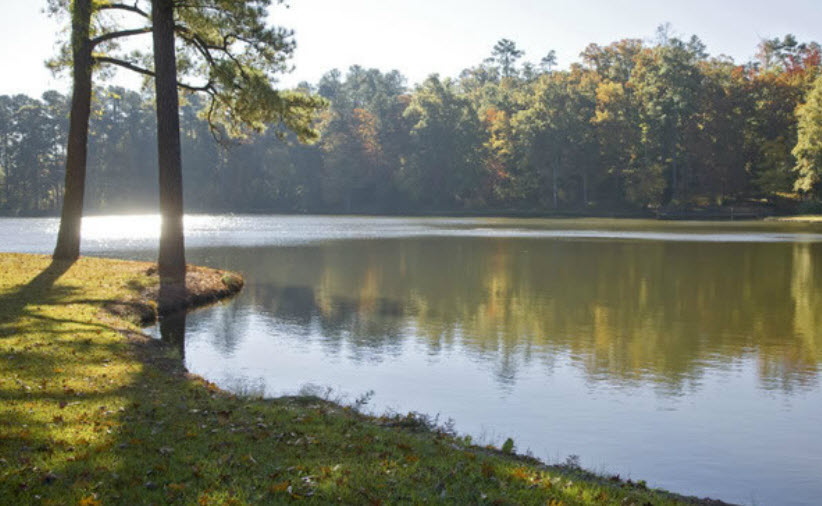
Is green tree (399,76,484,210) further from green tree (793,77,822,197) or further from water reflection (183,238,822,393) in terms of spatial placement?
water reflection (183,238,822,393)

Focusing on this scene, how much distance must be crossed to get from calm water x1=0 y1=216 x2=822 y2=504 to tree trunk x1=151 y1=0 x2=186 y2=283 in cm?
256

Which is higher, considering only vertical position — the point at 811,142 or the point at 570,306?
the point at 811,142

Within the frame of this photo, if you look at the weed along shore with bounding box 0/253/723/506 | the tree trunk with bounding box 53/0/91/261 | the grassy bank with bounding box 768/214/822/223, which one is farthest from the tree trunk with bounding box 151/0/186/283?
the grassy bank with bounding box 768/214/822/223

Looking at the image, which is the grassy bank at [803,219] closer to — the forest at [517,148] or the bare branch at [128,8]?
the forest at [517,148]

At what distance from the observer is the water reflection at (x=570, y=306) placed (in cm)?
1365

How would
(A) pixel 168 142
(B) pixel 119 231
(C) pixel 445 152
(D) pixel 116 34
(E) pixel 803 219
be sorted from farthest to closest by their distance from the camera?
(C) pixel 445 152 → (E) pixel 803 219 → (B) pixel 119 231 → (D) pixel 116 34 → (A) pixel 168 142

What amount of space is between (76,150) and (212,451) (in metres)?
18.8

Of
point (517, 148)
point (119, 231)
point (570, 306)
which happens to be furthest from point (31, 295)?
point (517, 148)

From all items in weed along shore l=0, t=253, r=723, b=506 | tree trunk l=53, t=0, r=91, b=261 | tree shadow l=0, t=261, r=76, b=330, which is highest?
tree trunk l=53, t=0, r=91, b=261

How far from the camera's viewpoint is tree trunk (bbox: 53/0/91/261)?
2223 cm

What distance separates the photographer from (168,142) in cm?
2094

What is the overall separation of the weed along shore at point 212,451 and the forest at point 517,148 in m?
70.7

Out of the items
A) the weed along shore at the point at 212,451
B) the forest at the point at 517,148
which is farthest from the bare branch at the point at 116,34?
the forest at the point at 517,148

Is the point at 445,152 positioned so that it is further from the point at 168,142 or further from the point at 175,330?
the point at 175,330
